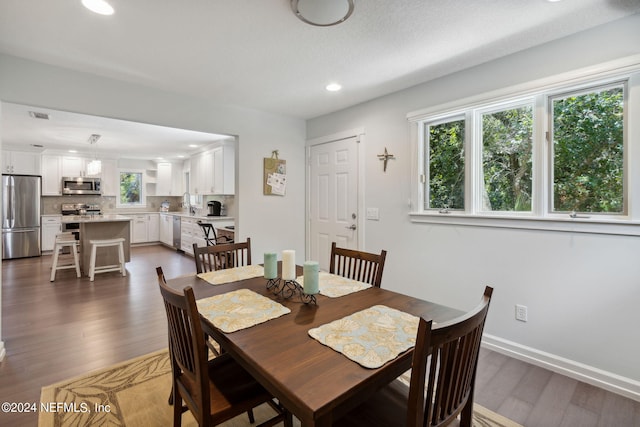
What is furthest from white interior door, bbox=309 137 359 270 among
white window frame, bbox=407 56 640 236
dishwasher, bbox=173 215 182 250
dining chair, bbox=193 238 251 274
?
dishwasher, bbox=173 215 182 250

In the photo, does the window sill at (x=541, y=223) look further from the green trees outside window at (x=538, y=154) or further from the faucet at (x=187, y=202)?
the faucet at (x=187, y=202)

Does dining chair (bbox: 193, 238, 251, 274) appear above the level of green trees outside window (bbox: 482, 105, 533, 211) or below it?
below

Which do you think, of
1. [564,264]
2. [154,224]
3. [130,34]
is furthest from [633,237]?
[154,224]

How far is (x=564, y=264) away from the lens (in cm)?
211

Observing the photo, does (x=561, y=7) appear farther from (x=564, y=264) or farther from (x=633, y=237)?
(x=564, y=264)

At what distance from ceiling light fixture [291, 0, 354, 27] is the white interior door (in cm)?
179

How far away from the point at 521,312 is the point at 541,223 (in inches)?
27.7

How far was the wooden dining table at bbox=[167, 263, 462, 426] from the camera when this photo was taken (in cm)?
83

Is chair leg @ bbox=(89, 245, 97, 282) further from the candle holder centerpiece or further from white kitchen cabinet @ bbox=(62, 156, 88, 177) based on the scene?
the candle holder centerpiece

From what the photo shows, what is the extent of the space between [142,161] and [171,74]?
6.34 meters

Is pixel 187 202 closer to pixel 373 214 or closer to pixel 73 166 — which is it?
pixel 73 166

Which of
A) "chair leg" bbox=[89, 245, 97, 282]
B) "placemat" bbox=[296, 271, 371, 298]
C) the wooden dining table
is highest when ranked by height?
"placemat" bbox=[296, 271, 371, 298]

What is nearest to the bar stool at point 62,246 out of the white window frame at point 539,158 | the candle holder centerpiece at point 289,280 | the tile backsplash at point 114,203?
the tile backsplash at point 114,203

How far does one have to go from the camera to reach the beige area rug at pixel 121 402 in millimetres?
1689
